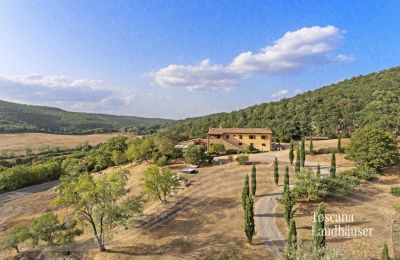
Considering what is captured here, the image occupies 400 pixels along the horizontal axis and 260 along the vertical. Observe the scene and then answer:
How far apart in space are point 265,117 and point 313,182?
76.1 m

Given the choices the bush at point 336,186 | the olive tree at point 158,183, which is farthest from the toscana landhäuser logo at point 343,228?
the olive tree at point 158,183

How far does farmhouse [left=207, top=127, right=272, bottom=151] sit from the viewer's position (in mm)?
72062

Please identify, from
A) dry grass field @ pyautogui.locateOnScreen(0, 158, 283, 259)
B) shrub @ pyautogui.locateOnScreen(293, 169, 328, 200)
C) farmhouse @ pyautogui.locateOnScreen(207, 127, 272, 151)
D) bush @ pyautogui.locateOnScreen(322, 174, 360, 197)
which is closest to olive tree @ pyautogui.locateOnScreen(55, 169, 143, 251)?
dry grass field @ pyautogui.locateOnScreen(0, 158, 283, 259)

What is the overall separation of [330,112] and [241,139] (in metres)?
42.8

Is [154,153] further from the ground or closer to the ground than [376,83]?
closer to the ground

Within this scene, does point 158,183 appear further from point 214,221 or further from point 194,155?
point 194,155

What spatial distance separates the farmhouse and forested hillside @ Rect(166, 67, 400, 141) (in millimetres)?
17272

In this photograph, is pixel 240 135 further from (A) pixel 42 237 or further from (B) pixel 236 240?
(A) pixel 42 237

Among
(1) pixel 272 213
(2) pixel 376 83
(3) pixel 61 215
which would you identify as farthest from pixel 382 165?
(2) pixel 376 83

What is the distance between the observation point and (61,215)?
4812cm

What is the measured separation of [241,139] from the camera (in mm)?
73188

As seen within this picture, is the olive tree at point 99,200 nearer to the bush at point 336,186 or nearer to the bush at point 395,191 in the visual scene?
the bush at point 336,186

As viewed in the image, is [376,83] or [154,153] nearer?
[154,153]

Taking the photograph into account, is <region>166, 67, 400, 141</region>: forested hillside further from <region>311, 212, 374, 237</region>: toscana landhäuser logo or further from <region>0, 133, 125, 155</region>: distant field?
<region>0, 133, 125, 155</region>: distant field
